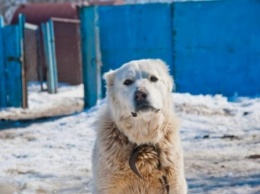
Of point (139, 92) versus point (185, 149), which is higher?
point (139, 92)

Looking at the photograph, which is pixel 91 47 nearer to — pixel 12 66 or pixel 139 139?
pixel 12 66

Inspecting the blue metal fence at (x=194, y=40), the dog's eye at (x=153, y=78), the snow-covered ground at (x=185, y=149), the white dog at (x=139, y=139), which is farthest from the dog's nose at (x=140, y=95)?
the blue metal fence at (x=194, y=40)

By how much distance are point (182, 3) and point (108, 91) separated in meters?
8.15

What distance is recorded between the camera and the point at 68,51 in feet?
69.1

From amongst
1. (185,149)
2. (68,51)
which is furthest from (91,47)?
(68,51)

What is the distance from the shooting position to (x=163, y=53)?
12328 millimetres

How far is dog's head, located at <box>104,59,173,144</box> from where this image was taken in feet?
13.2

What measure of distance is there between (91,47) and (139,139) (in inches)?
319

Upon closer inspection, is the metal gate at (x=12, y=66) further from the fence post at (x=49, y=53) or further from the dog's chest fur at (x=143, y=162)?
the dog's chest fur at (x=143, y=162)

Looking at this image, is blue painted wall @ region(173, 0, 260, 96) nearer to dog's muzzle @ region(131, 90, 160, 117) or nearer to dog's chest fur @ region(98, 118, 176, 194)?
dog's chest fur @ region(98, 118, 176, 194)

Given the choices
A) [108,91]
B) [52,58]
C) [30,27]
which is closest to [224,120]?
[108,91]

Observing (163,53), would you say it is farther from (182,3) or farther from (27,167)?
(27,167)

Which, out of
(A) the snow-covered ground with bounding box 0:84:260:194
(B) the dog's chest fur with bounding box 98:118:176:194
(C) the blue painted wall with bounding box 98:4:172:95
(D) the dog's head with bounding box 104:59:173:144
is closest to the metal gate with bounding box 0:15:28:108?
(A) the snow-covered ground with bounding box 0:84:260:194

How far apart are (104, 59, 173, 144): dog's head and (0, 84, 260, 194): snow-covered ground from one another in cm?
190
